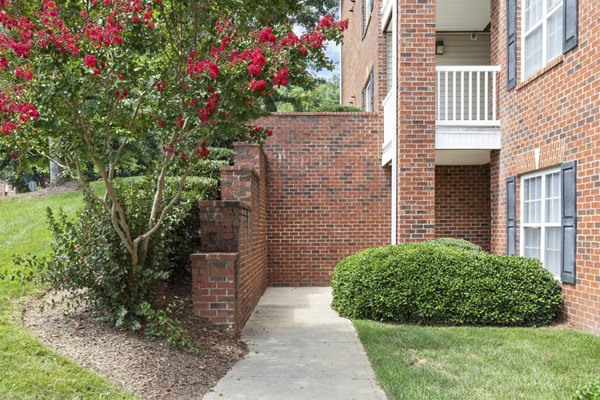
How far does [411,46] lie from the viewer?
910 cm

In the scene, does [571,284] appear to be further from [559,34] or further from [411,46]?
[411,46]

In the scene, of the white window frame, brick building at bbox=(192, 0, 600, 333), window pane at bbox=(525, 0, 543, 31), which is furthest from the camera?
window pane at bbox=(525, 0, 543, 31)

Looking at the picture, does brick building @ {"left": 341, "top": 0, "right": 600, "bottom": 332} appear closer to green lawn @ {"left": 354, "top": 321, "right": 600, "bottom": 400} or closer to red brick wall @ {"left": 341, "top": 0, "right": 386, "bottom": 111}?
red brick wall @ {"left": 341, "top": 0, "right": 386, "bottom": 111}

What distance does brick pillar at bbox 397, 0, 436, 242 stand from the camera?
9.07 meters

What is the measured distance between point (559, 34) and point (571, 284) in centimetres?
328

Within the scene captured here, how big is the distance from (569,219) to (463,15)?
555 centimetres

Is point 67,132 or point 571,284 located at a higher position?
point 67,132

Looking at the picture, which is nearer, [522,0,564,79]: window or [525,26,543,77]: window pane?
[522,0,564,79]: window

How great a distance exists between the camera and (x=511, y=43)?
27.6ft

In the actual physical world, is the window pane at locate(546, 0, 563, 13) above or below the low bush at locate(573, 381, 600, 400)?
above

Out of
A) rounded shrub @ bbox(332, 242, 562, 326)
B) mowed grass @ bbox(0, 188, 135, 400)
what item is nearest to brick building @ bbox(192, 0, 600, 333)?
rounded shrub @ bbox(332, 242, 562, 326)

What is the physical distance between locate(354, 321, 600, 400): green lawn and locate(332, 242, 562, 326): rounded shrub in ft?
0.97

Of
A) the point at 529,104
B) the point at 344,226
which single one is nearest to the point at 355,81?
the point at 344,226

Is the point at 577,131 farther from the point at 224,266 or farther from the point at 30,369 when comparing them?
the point at 30,369
